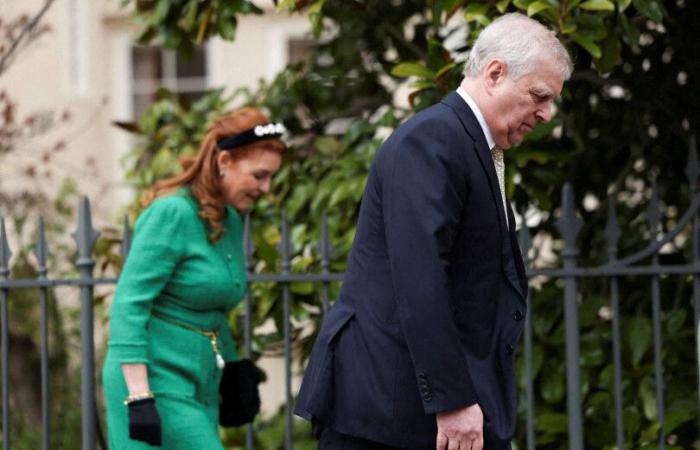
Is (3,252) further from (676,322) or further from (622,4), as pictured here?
(676,322)

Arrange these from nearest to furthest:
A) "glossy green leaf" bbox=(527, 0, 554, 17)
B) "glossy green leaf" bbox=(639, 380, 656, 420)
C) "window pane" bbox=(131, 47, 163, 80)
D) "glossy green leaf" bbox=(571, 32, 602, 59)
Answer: "glossy green leaf" bbox=(527, 0, 554, 17) → "glossy green leaf" bbox=(571, 32, 602, 59) → "glossy green leaf" bbox=(639, 380, 656, 420) → "window pane" bbox=(131, 47, 163, 80)

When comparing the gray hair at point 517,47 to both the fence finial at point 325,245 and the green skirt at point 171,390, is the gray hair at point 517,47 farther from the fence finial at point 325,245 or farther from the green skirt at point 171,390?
the fence finial at point 325,245

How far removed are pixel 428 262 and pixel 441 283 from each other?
5cm

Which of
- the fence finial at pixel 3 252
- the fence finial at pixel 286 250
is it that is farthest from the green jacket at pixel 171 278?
the fence finial at pixel 3 252

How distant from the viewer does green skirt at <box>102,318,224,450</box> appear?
4211mm

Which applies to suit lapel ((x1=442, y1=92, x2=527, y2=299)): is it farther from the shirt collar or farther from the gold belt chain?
the gold belt chain

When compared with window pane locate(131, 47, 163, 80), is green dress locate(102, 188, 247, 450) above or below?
below

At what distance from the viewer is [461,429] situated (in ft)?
10.5

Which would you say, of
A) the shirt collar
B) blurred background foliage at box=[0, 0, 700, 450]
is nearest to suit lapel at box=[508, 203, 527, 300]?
the shirt collar

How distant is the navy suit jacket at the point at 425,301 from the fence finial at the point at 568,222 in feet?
4.74

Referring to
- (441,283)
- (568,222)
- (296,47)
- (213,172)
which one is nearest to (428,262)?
(441,283)

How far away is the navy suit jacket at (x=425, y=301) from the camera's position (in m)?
3.16

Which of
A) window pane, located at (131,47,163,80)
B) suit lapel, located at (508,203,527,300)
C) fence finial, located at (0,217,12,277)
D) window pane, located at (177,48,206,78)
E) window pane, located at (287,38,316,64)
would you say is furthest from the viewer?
window pane, located at (131,47,163,80)

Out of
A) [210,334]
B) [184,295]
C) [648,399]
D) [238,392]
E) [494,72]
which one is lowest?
[648,399]
